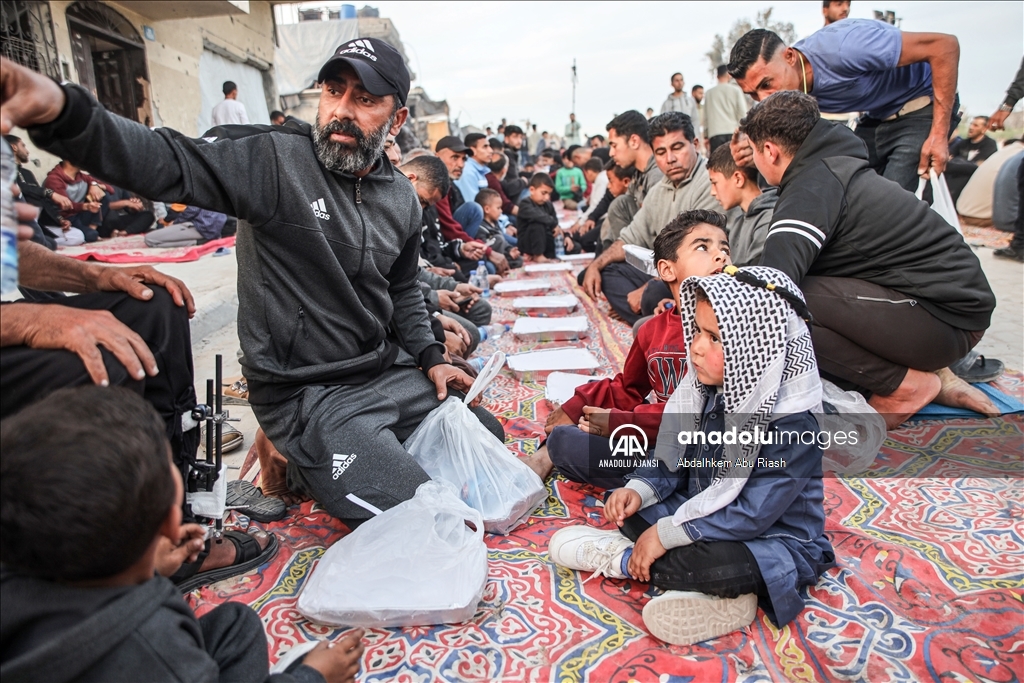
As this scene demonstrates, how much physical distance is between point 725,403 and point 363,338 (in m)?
1.28

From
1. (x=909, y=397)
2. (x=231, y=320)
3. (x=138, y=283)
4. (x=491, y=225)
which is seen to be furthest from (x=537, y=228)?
(x=138, y=283)

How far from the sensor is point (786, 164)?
2785 mm

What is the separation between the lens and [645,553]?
170 centimetres

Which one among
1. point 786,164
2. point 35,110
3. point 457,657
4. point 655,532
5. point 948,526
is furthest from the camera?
point 786,164

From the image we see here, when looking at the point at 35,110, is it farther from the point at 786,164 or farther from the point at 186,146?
the point at 786,164

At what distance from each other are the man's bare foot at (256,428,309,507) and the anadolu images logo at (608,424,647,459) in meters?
1.17

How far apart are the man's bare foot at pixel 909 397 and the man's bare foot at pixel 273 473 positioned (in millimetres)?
2528

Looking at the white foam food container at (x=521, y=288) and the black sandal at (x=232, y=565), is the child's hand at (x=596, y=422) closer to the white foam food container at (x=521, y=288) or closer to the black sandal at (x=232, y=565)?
the black sandal at (x=232, y=565)

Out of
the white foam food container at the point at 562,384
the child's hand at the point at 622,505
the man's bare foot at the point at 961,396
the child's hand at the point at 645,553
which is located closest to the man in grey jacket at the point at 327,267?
the child's hand at the point at 622,505

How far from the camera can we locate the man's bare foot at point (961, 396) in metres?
2.79

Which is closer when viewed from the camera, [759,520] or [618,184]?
[759,520]

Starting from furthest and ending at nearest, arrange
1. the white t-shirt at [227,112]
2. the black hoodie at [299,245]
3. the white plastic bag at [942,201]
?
the white t-shirt at [227,112] → the white plastic bag at [942,201] → the black hoodie at [299,245]

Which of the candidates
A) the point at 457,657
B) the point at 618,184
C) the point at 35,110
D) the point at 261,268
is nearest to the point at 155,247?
the point at 618,184

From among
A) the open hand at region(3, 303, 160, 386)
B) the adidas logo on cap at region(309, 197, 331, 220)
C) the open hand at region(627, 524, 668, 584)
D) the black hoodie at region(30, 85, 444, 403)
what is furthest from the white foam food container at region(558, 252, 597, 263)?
the open hand at region(3, 303, 160, 386)
